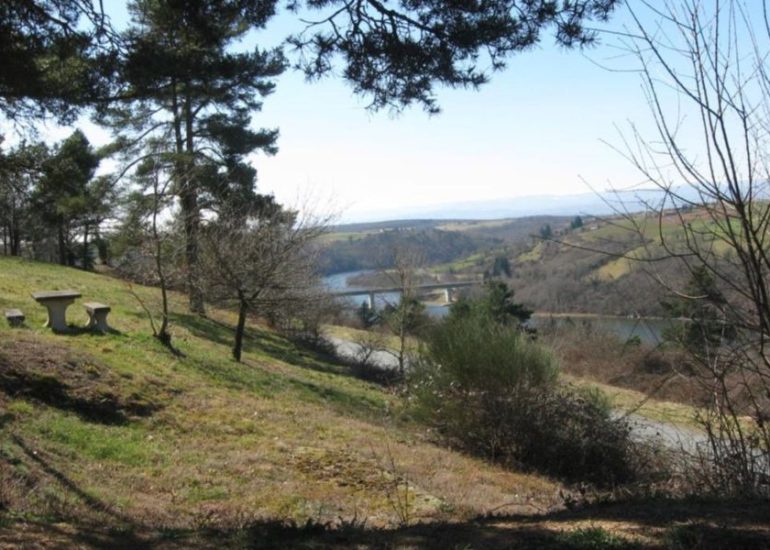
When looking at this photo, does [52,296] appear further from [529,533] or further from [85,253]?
[85,253]

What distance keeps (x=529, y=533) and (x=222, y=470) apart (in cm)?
512

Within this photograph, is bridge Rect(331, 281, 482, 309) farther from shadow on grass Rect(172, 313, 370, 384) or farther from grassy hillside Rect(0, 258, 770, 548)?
grassy hillside Rect(0, 258, 770, 548)

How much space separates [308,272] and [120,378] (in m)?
9.15

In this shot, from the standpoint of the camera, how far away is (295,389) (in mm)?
14859

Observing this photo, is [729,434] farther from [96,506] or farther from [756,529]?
[96,506]

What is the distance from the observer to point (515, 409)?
1048 centimetres

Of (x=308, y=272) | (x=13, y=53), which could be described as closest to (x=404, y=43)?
(x=13, y=53)

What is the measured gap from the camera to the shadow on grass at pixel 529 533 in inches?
119

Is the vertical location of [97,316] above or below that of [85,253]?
below

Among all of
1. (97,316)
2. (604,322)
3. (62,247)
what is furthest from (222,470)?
(62,247)

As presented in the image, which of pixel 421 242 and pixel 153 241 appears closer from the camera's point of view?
pixel 153 241

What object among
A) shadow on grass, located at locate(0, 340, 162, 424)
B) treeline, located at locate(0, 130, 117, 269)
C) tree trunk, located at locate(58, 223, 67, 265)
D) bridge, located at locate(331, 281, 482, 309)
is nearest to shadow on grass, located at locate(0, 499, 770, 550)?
shadow on grass, located at locate(0, 340, 162, 424)

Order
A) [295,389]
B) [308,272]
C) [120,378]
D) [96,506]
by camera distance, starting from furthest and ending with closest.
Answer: [308,272] < [295,389] < [120,378] < [96,506]

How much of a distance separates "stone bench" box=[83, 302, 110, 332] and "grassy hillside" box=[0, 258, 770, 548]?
34 cm
